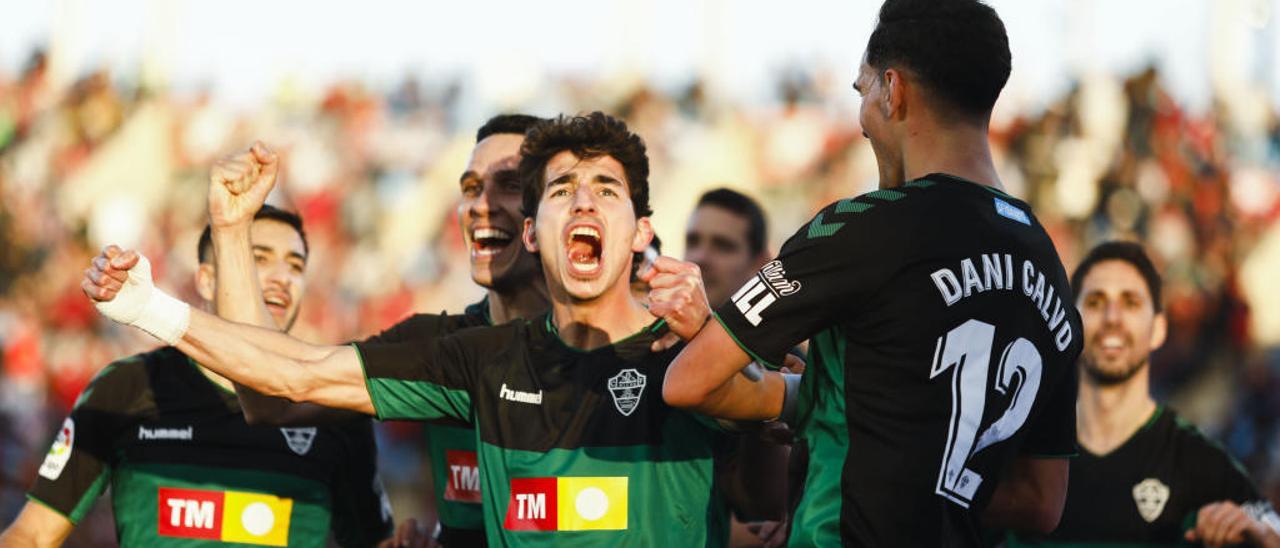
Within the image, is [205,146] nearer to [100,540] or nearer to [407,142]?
[407,142]

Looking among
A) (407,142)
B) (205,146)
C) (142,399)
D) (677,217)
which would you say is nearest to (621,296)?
(142,399)

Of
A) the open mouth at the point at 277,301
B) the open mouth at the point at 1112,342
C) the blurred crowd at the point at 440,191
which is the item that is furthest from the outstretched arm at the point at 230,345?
the blurred crowd at the point at 440,191

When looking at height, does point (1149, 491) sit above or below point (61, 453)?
below

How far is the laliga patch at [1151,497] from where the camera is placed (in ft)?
20.3

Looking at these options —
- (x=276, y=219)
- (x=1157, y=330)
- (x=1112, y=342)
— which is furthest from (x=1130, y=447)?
(x=276, y=219)

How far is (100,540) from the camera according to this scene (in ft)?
27.3

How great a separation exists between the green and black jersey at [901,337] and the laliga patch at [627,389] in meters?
0.84

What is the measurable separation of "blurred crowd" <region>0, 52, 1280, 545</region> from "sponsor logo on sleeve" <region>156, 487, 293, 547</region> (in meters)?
5.62

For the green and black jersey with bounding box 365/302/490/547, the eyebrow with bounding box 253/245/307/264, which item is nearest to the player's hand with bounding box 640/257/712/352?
the green and black jersey with bounding box 365/302/490/547

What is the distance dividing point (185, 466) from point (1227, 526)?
376 centimetres

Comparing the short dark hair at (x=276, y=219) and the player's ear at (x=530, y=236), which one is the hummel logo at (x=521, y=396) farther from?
the short dark hair at (x=276, y=219)

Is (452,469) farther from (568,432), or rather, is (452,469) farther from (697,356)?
(697,356)

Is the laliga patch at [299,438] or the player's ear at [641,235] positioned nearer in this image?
the player's ear at [641,235]

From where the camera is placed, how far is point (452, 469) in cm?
537
